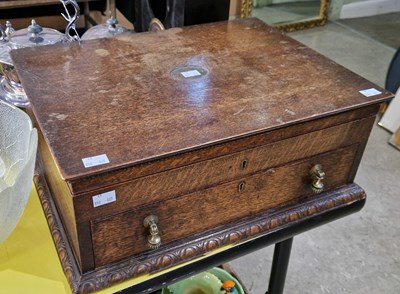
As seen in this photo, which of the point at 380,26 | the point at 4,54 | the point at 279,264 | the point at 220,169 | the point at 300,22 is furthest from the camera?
the point at 380,26

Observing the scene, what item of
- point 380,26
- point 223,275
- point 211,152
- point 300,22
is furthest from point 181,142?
point 380,26

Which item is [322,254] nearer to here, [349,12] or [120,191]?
[120,191]

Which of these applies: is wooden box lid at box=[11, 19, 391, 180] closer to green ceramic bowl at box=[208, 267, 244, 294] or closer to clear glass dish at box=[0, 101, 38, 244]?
clear glass dish at box=[0, 101, 38, 244]

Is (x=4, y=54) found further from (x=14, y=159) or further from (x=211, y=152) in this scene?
(x=211, y=152)

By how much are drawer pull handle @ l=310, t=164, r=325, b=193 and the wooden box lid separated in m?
0.11

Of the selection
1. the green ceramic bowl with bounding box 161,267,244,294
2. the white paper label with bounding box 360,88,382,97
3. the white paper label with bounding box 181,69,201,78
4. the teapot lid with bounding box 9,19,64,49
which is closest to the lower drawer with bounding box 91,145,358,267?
the white paper label with bounding box 360,88,382,97

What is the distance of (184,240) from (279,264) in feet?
1.22

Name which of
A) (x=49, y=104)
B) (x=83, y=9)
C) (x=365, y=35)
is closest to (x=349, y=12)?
(x=365, y=35)

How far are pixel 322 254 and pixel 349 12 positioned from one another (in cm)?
281

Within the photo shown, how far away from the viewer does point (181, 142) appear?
63 cm

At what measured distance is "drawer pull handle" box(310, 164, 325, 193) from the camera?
78cm

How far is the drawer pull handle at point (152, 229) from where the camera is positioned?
2.17 feet

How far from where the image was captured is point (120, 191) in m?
0.62

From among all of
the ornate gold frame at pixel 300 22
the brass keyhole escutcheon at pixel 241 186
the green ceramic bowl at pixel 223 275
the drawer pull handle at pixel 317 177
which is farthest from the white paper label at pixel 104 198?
the ornate gold frame at pixel 300 22
